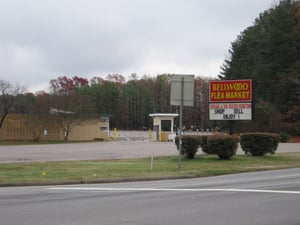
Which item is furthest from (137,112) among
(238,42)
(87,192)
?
(87,192)

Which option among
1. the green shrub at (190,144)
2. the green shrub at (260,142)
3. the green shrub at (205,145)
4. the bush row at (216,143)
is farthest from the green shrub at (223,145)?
the green shrub at (260,142)

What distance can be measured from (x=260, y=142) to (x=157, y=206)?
1928 centimetres

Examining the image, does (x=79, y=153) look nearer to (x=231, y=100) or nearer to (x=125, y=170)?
(x=231, y=100)

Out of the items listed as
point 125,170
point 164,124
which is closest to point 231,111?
point 125,170

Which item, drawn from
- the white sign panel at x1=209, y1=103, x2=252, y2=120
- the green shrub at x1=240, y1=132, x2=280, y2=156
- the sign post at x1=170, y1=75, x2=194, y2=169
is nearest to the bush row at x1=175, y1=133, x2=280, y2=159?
the green shrub at x1=240, y1=132, x2=280, y2=156

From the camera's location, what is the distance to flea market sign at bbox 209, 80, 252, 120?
3044 centimetres

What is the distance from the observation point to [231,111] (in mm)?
30828

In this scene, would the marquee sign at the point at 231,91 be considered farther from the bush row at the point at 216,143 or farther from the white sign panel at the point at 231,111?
the bush row at the point at 216,143

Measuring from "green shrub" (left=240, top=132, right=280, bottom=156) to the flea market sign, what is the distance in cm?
174

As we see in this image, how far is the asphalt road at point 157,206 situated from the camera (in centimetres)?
898

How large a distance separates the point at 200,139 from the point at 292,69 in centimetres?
4867

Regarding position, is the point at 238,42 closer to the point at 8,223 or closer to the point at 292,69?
the point at 292,69

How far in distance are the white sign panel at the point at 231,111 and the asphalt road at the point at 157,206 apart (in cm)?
1575

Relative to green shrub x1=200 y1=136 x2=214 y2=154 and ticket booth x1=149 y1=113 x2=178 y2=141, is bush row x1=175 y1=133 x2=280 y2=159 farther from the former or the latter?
ticket booth x1=149 y1=113 x2=178 y2=141
